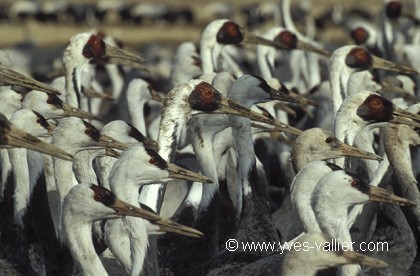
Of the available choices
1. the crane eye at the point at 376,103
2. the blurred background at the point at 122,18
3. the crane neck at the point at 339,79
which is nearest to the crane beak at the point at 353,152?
the crane eye at the point at 376,103

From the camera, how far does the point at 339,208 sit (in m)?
9.38

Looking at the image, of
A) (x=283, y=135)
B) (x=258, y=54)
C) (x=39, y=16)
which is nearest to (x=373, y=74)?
(x=283, y=135)

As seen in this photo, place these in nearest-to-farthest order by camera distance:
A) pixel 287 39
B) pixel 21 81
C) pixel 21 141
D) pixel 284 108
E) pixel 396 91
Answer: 1. pixel 21 141
2. pixel 21 81
3. pixel 396 91
4. pixel 284 108
5. pixel 287 39

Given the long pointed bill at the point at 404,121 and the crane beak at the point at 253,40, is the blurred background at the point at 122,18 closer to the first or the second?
the crane beak at the point at 253,40

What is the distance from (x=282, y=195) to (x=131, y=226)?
4668 mm

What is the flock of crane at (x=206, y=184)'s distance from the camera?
Answer: 939 centimetres

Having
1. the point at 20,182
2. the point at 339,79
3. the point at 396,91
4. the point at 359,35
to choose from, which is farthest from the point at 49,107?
the point at 359,35

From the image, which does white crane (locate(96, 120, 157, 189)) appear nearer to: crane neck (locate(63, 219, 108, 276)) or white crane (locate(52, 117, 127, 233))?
white crane (locate(52, 117, 127, 233))

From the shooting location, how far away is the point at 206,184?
11.3 m

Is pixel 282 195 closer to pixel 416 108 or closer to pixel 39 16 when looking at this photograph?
pixel 416 108

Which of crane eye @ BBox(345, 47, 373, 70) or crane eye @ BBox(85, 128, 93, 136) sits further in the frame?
crane eye @ BBox(345, 47, 373, 70)

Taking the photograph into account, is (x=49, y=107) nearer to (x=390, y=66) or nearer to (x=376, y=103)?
(x=376, y=103)

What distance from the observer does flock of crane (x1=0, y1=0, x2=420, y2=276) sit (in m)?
9.39

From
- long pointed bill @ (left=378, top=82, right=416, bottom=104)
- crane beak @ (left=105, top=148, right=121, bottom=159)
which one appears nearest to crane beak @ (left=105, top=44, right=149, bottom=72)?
long pointed bill @ (left=378, top=82, right=416, bottom=104)
